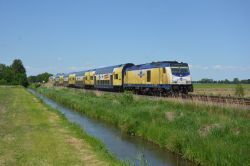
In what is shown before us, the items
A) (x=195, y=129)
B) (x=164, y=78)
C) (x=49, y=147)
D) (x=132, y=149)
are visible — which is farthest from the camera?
(x=164, y=78)

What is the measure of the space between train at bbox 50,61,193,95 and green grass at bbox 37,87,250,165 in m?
8.42

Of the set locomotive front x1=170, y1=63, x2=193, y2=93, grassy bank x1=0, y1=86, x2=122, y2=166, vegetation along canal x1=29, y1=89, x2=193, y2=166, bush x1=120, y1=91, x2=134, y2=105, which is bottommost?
vegetation along canal x1=29, y1=89, x2=193, y2=166

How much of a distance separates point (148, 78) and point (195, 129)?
2326cm

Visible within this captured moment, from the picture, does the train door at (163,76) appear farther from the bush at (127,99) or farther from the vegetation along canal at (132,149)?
the vegetation along canal at (132,149)

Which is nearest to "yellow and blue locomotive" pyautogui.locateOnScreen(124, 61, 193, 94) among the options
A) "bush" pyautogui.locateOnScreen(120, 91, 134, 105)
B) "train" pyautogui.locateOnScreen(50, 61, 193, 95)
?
"train" pyautogui.locateOnScreen(50, 61, 193, 95)

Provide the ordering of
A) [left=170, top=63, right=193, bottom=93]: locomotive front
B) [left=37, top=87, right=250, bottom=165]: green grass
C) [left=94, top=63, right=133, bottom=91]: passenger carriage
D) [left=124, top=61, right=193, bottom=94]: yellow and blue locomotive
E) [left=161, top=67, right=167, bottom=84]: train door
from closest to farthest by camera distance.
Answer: [left=37, top=87, right=250, bottom=165]: green grass, [left=170, top=63, right=193, bottom=93]: locomotive front, [left=124, top=61, right=193, bottom=94]: yellow and blue locomotive, [left=161, top=67, right=167, bottom=84]: train door, [left=94, top=63, right=133, bottom=91]: passenger carriage

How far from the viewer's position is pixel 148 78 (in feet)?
131

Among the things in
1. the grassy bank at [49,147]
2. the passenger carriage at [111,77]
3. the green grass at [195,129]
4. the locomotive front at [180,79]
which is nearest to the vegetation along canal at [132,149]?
the green grass at [195,129]

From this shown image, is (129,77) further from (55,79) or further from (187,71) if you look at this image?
(55,79)

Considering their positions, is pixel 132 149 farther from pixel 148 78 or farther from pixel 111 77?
pixel 111 77

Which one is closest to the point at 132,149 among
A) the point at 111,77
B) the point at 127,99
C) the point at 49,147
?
the point at 49,147

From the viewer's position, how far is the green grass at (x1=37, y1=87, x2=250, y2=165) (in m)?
12.9

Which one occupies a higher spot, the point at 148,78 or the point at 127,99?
the point at 148,78

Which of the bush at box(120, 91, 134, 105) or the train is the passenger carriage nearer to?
the train
